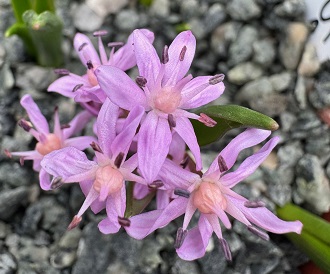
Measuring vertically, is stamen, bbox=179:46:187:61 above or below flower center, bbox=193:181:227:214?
above

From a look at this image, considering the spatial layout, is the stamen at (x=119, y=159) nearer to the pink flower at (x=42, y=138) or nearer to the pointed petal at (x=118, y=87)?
the pointed petal at (x=118, y=87)

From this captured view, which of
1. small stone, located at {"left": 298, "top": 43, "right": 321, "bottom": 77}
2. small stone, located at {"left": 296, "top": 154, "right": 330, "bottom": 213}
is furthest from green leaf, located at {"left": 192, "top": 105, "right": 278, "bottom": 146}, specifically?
small stone, located at {"left": 298, "top": 43, "right": 321, "bottom": 77}

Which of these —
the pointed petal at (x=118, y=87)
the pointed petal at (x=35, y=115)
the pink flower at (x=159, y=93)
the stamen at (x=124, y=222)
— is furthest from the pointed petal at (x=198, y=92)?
the pointed petal at (x=35, y=115)

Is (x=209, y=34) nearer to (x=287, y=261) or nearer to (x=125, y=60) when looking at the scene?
(x=125, y=60)

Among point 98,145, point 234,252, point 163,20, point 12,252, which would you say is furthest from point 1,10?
point 234,252

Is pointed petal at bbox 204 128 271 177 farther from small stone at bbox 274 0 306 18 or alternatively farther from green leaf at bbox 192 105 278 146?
small stone at bbox 274 0 306 18

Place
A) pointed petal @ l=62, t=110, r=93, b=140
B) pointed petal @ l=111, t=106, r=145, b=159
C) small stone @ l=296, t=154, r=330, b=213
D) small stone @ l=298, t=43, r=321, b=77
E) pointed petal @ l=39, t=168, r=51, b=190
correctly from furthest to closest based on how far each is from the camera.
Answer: small stone @ l=298, t=43, r=321, b=77 → small stone @ l=296, t=154, r=330, b=213 → pointed petal @ l=62, t=110, r=93, b=140 → pointed petal @ l=39, t=168, r=51, b=190 → pointed petal @ l=111, t=106, r=145, b=159
